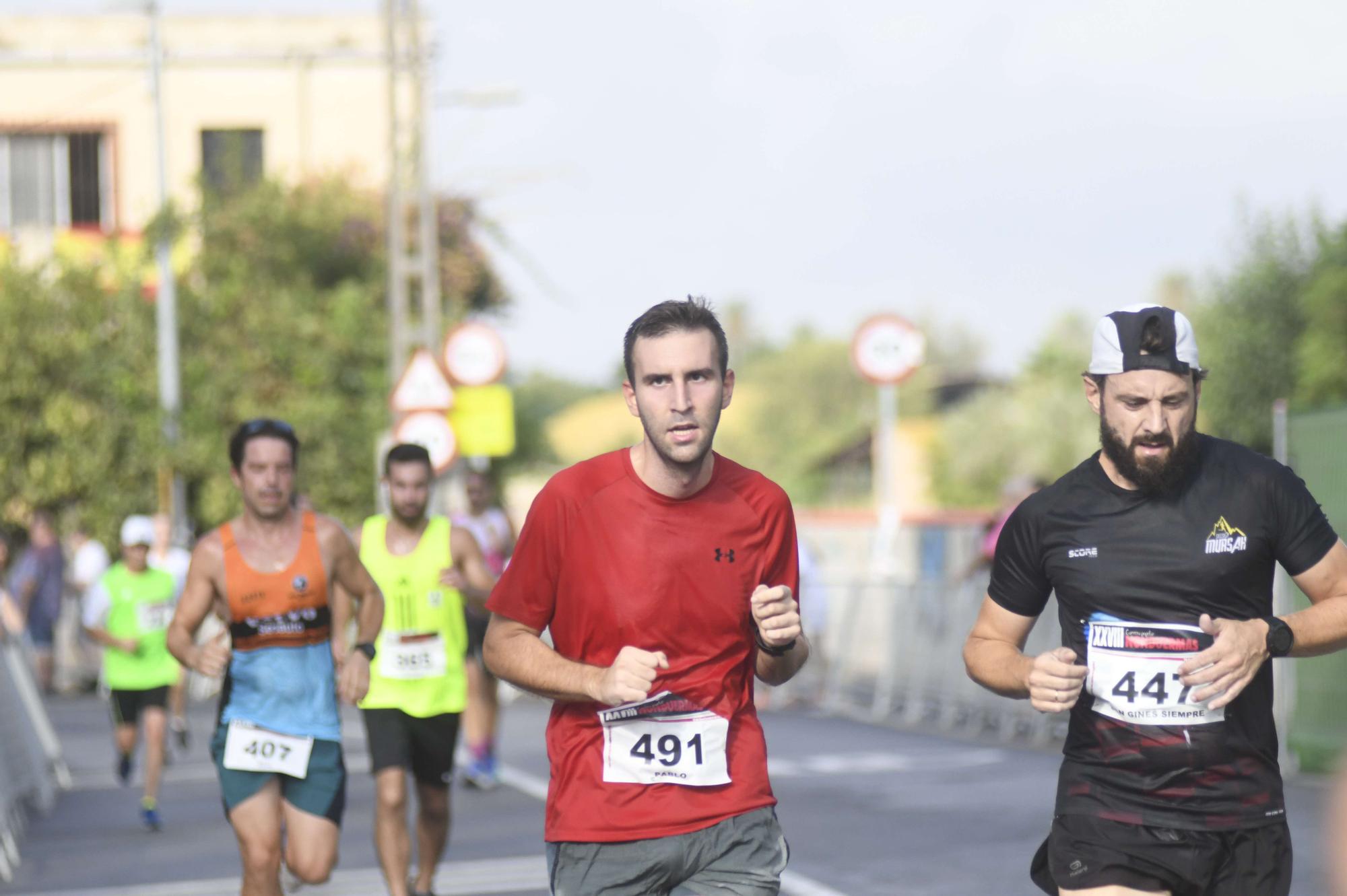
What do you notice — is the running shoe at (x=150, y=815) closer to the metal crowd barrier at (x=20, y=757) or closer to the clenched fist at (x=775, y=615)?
the metal crowd barrier at (x=20, y=757)

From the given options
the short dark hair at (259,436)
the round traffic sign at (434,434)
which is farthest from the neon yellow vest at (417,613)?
the round traffic sign at (434,434)

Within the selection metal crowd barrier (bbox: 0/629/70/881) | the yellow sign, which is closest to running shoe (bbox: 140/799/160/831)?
metal crowd barrier (bbox: 0/629/70/881)

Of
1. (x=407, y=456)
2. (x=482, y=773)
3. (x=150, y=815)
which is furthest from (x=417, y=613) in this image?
(x=482, y=773)

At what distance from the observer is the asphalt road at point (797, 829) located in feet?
34.6

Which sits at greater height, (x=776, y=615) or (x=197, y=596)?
(x=776, y=615)

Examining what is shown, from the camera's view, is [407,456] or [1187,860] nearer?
[1187,860]

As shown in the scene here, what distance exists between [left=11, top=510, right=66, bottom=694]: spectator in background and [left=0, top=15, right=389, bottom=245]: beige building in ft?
42.9

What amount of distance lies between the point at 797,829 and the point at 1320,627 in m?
7.47

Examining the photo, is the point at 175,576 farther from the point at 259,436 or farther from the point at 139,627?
the point at 259,436

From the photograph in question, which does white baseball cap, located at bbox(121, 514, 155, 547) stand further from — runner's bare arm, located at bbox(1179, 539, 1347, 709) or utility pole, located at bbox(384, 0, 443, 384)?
runner's bare arm, located at bbox(1179, 539, 1347, 709)

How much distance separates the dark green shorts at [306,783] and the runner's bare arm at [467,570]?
70.6 inches

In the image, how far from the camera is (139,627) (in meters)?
15.1

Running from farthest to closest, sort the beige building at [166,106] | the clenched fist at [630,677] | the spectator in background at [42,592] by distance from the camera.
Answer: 1. the beige building at [166,106]
2. the spectator in background at [42,592]
3. the clenched fist at [630,677]

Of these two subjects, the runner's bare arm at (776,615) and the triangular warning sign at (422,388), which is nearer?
the runner's bare arm at (776,615)
